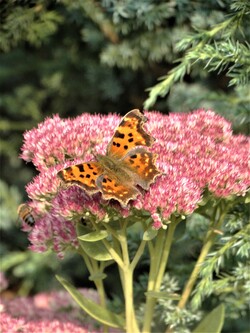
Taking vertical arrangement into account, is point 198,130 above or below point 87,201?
above

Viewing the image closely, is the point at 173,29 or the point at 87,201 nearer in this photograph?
the point at 87,201

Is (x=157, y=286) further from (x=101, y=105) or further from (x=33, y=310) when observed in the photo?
(x=101, y=105)

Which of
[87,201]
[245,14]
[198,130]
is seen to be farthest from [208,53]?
[87,201]

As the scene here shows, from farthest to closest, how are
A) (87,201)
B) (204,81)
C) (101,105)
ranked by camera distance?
(101,105) → (204,81) → (87,201)

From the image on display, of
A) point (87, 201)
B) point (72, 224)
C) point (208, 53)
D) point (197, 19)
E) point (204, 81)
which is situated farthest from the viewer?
point (204, 81)

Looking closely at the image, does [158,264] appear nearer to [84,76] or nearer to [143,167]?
[143,167]

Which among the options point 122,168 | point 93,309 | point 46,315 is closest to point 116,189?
point 122,168
